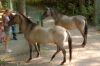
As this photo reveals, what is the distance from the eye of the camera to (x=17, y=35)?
38.3ft

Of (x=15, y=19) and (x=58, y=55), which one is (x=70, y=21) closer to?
(x=58, y=55)

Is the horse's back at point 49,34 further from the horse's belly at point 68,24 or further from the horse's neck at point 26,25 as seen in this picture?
the horse's belly at point 68,24

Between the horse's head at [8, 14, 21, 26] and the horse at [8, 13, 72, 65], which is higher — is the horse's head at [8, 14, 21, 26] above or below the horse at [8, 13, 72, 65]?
above

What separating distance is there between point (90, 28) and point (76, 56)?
4260 millimetres

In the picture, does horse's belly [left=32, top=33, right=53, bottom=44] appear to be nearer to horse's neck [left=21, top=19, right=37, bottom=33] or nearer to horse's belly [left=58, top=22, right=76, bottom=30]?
horse's neck [left=21, top=19, right=37, bottom=33]

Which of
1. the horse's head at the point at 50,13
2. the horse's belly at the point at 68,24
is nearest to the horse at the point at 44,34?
the horse's head at the point at 50,13

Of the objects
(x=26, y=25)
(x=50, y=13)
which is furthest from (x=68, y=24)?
(x=26, y=25)

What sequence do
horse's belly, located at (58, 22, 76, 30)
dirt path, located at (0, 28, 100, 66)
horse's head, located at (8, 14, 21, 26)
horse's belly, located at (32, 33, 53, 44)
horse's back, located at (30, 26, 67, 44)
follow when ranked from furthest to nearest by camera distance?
1. horse's belly, located at (58, 22, 76, 30)
2. horse's head, located at (8, 14, 21, 26)
3. dirt path, located at (0, 28, 100, 66)
4. horse's belly, located at (32, 33, 53, 44)
5. horse's back, located at (30, 26, 67, 44)

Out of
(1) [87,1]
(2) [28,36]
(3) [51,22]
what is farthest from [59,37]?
(1) [87,1]

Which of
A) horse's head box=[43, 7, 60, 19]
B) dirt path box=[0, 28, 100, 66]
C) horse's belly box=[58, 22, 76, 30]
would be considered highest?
horse's head box=[43, 7, 60, 19]

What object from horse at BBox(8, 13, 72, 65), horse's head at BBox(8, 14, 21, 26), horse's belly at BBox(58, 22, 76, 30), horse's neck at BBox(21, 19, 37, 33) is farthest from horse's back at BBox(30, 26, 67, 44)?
horse's belly at BBox(58, 22, 76, 30)

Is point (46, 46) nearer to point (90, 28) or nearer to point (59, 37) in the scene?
point (59, 37)

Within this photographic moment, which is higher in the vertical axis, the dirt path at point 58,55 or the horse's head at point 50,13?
the horse's head at point 50,13

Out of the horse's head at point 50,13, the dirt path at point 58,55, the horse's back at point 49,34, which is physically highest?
the horse's head at point 50,13
